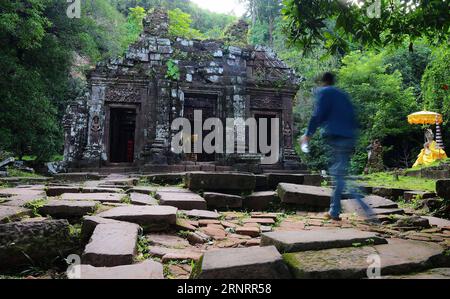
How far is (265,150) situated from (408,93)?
13.9 m

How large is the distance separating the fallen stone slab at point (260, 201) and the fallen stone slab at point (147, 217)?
1.95 metres

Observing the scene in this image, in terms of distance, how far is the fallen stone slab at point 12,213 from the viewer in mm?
2891

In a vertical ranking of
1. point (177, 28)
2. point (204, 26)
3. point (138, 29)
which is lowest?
point (177, 28)

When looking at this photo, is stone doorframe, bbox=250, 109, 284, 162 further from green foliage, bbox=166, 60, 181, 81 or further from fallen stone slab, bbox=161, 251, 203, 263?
fallen stone slab, bbox=161, 251, 203, 263

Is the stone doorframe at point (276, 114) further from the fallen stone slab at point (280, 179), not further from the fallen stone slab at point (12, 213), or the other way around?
the fallen stone slab at point (12, 213)

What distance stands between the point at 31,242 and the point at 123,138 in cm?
1487

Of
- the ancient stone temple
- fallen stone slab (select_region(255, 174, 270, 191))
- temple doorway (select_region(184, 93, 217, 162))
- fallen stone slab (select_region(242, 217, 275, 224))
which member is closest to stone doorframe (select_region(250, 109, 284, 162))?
the ancient stone temple

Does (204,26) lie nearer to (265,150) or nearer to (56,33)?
(56,33)

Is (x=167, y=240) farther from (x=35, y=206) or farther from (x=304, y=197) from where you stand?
(x=304, y=197)

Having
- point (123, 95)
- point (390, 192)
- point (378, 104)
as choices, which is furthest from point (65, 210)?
point (378, 104)

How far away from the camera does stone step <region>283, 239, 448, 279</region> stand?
200 cm

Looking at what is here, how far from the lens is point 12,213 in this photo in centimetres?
306
